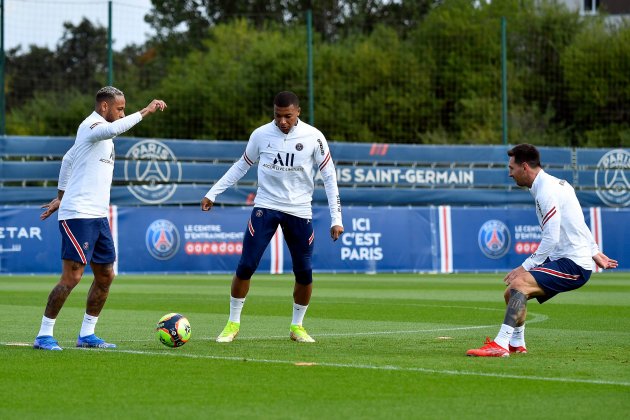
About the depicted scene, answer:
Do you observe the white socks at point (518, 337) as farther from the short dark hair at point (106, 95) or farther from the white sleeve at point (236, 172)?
the short dark hair at point (106, 95)

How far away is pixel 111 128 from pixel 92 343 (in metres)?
1.92

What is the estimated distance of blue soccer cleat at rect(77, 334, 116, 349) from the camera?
433 inches

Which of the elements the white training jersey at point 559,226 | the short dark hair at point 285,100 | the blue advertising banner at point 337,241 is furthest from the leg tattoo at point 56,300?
the blue advertising banner at point 337,241

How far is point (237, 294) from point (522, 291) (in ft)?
9.68

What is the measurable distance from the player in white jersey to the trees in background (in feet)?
103

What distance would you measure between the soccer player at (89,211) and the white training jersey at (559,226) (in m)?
3.25

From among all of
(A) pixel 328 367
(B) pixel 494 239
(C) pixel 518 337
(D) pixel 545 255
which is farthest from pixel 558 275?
(B) pixel 494 239

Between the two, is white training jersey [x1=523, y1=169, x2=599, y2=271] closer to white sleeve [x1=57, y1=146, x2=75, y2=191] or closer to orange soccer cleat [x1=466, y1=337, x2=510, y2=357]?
orange soccer cleat [x1=466, y1=337, x2=510, y2=357]

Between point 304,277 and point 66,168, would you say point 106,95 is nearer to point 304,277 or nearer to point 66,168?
point 66,168

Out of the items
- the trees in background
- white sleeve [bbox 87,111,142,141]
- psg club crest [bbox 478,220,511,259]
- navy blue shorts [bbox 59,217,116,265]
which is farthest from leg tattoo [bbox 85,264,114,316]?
the trees in background

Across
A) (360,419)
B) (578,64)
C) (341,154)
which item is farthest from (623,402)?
(578,64)

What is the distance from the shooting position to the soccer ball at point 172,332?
10.7 meters

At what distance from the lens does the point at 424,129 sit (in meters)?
51.0

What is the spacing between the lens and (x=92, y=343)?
1104 centimetres
